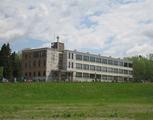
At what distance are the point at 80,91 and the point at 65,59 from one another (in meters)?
98.3

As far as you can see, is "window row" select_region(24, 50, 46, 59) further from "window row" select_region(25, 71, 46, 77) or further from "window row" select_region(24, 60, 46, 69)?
"window row" select_region(25, 71, 46, 77)

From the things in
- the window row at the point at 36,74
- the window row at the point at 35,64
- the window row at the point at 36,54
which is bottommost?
the window row at the point at 36,74

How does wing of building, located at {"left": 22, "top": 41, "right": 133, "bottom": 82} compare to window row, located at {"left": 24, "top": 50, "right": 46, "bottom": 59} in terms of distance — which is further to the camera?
window row, located at {"left": 24, "top": 50, "right": 46, "bottom": 59}

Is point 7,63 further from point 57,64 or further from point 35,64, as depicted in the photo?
point 57,64

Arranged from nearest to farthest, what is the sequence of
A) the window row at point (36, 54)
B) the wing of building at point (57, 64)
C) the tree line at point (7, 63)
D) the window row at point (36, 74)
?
the tree line at point (7, 63) < the window row at point (36, 74) < the wing of building at point (57, 64) < the window row at point (36, 54)

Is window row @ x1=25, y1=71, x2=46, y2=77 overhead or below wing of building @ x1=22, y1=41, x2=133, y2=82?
below

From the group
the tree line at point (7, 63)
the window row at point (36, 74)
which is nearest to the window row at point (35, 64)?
→ the window row at point (36, 74)

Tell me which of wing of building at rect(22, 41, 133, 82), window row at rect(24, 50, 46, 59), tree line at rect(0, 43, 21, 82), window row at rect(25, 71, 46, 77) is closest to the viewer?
tree line at rect(0, 43, 21, 82)

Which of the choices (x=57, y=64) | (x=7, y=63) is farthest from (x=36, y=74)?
(x=7, y=63)

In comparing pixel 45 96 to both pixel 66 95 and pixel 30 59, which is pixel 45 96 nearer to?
pixel 66 95

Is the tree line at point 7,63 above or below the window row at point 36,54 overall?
below

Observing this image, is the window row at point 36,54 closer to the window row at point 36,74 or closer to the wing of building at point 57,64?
the wing of building at point 57,64

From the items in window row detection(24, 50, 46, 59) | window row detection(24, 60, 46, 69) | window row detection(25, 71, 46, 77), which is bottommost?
window row detection(25, 71, 46, 77)

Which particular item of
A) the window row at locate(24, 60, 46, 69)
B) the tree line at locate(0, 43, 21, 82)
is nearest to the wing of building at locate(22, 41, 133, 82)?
the window row at locate(24, 60, 46, 69)
